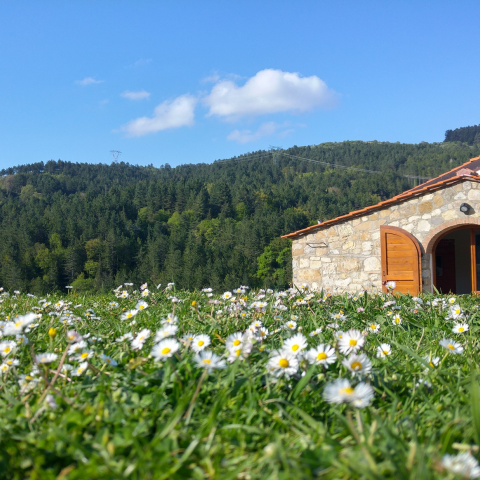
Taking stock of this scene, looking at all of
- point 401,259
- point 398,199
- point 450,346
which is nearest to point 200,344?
point 450,346

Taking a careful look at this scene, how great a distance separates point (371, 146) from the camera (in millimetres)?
94250

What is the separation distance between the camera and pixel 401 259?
32.8ft

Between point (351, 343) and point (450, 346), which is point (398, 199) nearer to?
point (450, 346)

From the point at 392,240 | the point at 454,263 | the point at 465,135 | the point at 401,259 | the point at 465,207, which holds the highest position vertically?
the point at 465,135

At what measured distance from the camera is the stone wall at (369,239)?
966 cm

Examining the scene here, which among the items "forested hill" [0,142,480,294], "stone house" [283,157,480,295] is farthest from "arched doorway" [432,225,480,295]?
"forested hill" [0,142,480,294]

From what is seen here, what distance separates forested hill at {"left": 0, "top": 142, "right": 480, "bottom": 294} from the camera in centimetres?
5000

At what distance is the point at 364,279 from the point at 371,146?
90679 millimetres

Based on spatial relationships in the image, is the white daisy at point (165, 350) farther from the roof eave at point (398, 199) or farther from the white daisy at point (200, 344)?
the roof eave at point (398, 199)

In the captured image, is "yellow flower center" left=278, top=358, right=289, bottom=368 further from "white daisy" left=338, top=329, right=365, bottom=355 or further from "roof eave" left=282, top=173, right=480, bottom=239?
"roof eave" left=282, top=173, right=480, bottom=239

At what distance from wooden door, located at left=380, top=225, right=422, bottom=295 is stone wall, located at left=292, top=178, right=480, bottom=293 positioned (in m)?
0.22

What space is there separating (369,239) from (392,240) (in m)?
0.63

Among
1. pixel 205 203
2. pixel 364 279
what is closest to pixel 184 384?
pixel 364 279

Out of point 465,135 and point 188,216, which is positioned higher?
point 465,135
